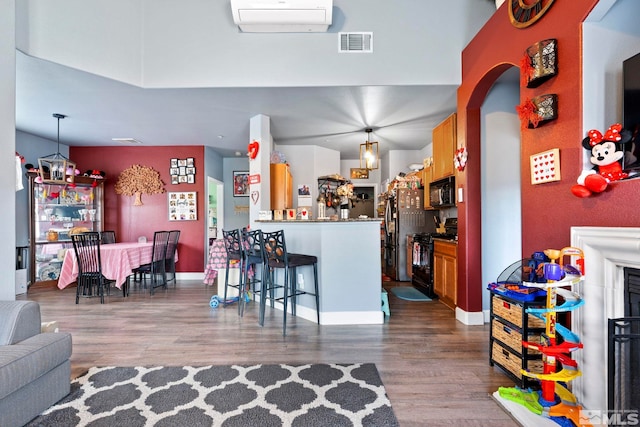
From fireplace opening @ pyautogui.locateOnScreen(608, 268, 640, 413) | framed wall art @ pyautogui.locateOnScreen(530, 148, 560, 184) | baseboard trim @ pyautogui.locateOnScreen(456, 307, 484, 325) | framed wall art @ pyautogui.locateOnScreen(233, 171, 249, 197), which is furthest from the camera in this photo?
framed wall art @ pyautogui.locateOnScreen(233, 171, 249, 197)

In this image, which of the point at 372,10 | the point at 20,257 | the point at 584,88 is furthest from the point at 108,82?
the point at 584,88

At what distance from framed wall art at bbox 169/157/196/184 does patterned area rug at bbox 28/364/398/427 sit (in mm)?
4295

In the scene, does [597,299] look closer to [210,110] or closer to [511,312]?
[511,312]

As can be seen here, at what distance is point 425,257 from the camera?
182 inches

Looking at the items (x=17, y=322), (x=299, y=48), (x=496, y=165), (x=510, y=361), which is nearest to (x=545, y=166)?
(x=510, y=361)

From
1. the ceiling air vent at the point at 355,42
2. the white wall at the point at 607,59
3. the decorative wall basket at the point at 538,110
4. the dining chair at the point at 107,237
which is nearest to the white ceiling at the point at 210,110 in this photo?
the ceiling air vent at the point at 355,42

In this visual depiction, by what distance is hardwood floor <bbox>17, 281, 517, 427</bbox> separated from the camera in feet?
6.48

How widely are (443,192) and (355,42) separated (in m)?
2.29

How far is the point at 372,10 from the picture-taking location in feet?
11.2

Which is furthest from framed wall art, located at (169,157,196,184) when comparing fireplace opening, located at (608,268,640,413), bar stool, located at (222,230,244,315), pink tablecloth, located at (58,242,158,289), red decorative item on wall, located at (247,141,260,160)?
fireplace opening, located at (608,268,640,413)

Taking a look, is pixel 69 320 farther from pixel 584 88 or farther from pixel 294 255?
pixel 584 88

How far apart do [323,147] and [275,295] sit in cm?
341

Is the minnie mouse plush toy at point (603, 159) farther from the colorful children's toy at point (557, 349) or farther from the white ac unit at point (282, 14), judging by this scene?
the white ac unit at point (282, 14)

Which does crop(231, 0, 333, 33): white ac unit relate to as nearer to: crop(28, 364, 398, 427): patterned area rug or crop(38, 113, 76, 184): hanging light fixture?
crop(28, 364, 398, 427): patterned area rug
